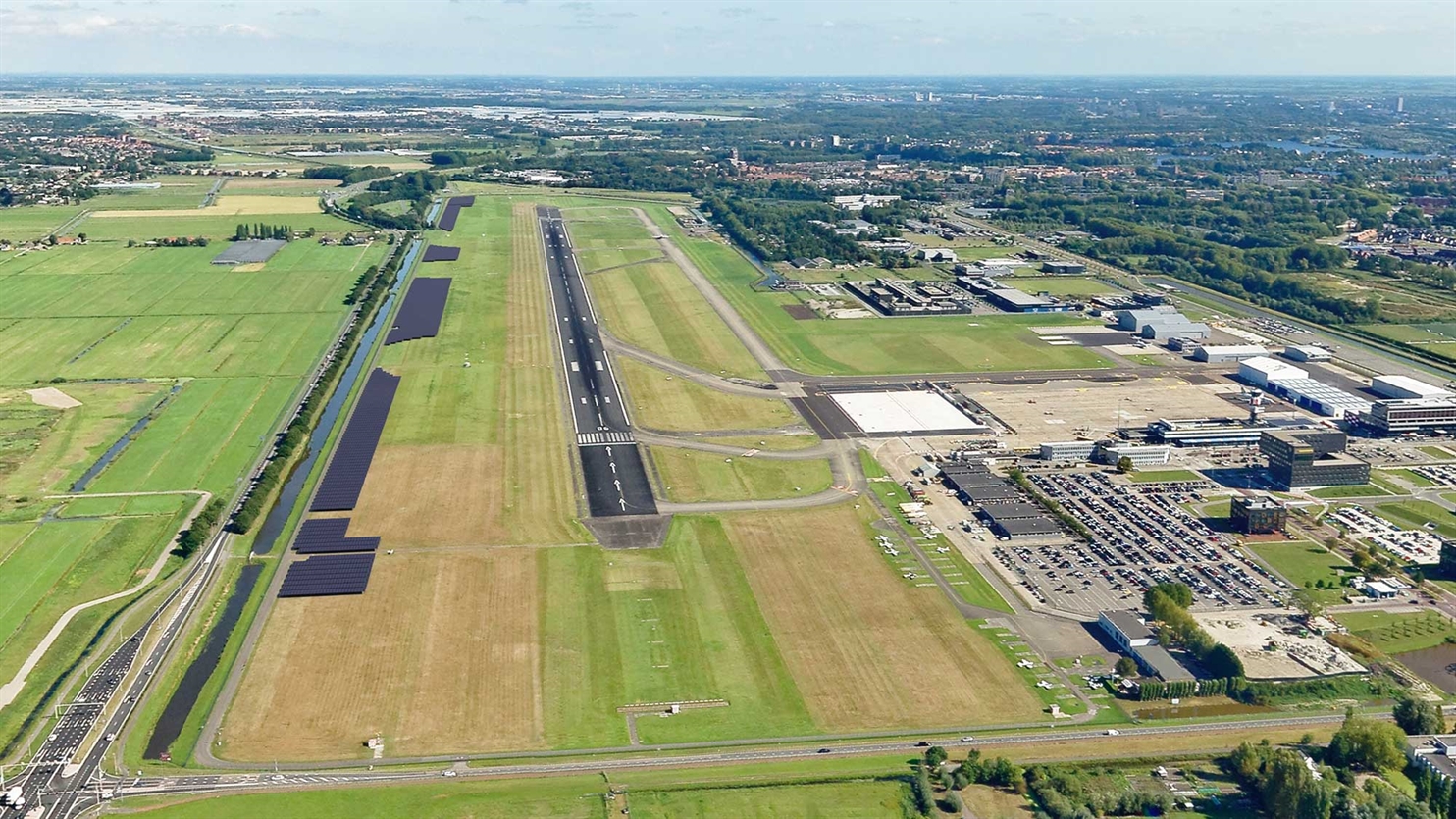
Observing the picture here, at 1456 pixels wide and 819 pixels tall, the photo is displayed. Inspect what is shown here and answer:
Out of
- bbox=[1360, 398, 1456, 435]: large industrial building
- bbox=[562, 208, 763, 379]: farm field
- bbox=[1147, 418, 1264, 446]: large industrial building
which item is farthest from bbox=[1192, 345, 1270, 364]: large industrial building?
bbox=[562, 208, 763, 379]: farm field

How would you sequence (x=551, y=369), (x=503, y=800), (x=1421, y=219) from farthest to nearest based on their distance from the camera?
1. (x=1421, y=219)
2. (x=551, y=369)
3. (x=503, y=800)

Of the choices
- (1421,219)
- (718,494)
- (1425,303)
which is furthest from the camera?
(1421,219)

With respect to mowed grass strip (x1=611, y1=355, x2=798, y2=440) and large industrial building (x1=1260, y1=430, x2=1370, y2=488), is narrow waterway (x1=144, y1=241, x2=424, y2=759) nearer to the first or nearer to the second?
mowed grass strip (x1=611, y1=355, x2=798, y2=440)

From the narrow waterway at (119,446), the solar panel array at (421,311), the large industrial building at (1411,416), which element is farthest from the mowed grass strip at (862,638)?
the solar panel array at (421,311)

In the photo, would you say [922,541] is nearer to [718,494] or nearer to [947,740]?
[718,494]

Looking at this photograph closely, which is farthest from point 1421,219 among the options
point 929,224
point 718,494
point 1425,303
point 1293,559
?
point 718,494

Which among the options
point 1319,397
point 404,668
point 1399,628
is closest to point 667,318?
point 1319,397
